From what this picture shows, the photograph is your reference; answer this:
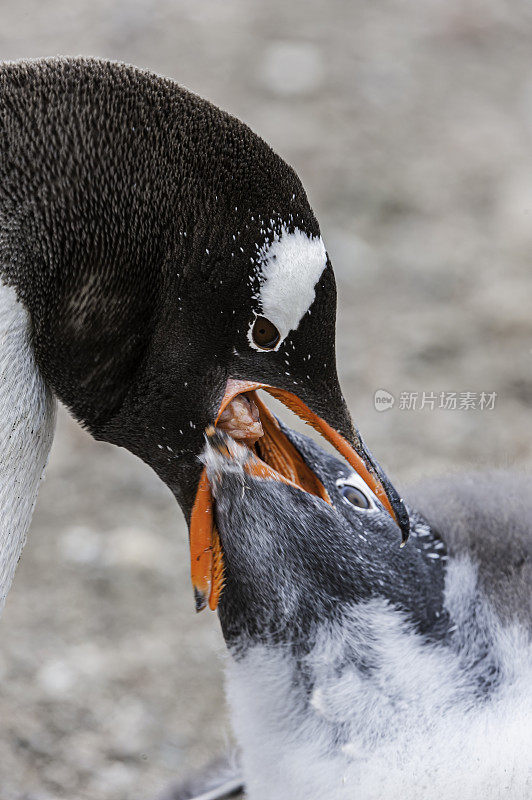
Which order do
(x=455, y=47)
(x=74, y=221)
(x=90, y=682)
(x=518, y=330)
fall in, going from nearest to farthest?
(x=74, y=221) < (x=90, y=682) < (x=518, y=330) < (x=455, y=47)

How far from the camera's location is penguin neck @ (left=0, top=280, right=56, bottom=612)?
1.19m

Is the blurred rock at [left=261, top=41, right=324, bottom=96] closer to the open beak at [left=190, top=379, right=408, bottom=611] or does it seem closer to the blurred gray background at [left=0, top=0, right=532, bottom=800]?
the blurred gray background at [left=0, top=0, right=532, bottom=800]

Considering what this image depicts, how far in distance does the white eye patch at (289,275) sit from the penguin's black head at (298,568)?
330mm

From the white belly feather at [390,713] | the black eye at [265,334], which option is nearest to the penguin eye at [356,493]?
the white belly feather at [390,713]

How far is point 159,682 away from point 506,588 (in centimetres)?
94

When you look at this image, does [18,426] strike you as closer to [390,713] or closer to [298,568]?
[298,568]

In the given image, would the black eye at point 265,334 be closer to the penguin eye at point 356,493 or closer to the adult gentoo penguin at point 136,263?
the adult gentoo penguin at point 136,263

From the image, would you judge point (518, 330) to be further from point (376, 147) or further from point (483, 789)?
point (483, 789)

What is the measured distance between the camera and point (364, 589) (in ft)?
5.01

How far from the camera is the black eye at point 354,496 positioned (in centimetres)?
160

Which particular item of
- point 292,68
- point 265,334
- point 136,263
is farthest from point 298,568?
point 292,68

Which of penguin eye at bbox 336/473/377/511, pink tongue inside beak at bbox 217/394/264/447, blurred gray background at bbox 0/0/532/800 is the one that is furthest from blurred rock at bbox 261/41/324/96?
pink tongue inside beak at bbox 217/394/264/447

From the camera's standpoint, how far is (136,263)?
3.91 ft

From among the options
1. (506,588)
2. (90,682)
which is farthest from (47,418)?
(90,682)
